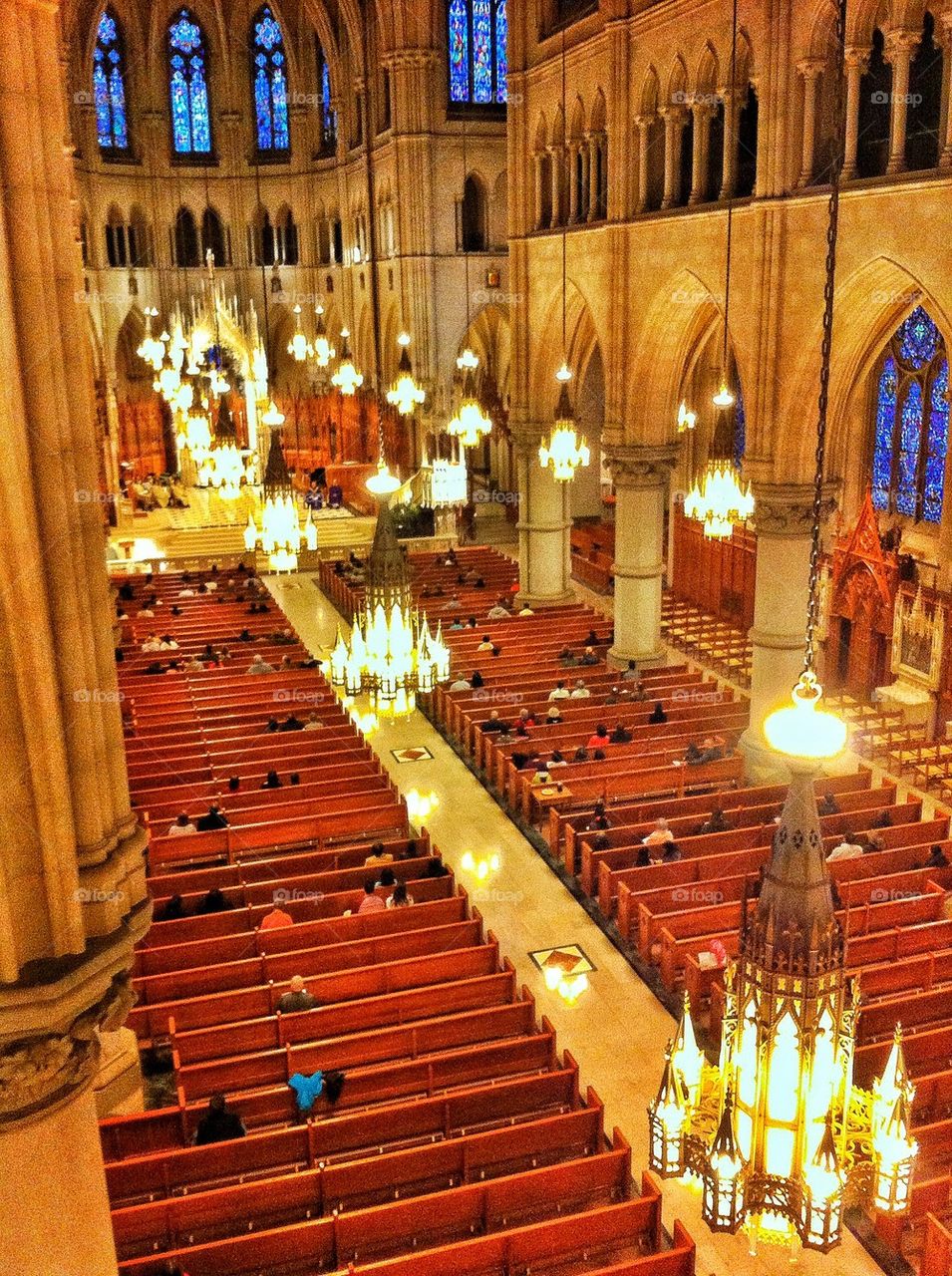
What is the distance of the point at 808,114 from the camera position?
14742mm

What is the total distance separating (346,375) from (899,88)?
20.3 m

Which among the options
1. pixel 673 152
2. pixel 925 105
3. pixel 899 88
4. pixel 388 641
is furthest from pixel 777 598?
pixel 673 152

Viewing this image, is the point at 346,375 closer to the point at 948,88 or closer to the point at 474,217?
the point at 474,217

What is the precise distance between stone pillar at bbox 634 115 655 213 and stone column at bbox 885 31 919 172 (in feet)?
19.4

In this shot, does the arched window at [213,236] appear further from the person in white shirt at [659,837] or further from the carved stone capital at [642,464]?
the person in white shirt at [659,837]

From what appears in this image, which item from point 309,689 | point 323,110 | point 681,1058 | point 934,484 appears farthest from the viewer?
point 323,110

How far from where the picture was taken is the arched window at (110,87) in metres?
37.1

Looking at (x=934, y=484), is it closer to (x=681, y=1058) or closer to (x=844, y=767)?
(x=844, y=767)

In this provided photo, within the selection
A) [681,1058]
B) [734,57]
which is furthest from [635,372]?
[681,1058]

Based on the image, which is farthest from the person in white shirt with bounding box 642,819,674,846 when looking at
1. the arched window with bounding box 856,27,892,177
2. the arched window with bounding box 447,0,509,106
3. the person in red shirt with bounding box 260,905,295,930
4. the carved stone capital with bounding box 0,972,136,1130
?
the arched window with bounding box 447,0,509,106

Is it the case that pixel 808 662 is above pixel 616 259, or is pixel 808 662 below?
below

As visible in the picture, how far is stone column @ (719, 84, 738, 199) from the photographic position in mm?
16125

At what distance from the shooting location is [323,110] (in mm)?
38250

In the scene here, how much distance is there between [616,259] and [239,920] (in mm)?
13134
